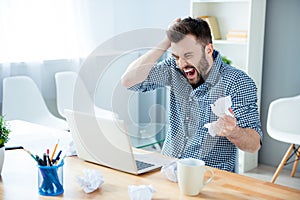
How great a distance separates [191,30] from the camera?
192cm

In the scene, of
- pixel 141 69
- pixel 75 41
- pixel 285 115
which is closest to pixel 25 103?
pixel 75 41

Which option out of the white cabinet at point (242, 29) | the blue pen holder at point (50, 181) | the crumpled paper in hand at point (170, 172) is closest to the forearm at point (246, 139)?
the crumpled paper in hand at point (170, 172)

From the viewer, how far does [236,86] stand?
191 cm

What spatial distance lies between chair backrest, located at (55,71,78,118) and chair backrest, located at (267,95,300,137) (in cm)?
165

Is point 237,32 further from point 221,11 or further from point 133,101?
point 133,101

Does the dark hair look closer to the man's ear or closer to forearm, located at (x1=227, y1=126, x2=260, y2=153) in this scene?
the man's ear

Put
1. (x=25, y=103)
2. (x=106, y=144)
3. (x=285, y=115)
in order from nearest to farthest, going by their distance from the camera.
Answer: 1. (x=106, y=144)
2. (x=285, y=115)
3. (x=25, y=103)

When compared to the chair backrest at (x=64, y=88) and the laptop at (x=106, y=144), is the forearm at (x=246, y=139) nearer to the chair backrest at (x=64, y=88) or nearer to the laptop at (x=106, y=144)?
the laptop at (x=106, y=144)

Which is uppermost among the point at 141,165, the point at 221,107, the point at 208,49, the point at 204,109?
the point at 208,49

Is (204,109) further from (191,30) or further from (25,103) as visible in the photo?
(25,103)

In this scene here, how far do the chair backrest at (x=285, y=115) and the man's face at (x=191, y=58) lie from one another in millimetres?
1507

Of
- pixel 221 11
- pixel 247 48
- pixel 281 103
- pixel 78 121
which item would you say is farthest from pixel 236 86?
pixel 221 11

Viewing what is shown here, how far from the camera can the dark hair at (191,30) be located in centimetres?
192

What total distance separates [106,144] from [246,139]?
530 millimetres
